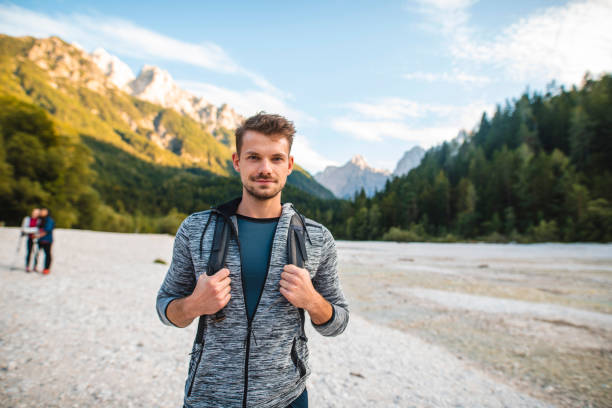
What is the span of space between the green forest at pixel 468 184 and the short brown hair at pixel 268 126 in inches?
537

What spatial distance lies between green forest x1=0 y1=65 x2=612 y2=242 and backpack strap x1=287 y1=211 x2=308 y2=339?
13.7 meters

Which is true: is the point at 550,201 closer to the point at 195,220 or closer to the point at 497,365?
the point at 497,365

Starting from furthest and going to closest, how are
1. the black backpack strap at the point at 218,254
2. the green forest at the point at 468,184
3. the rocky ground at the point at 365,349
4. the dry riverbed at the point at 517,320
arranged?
the green forest at the point at 468,184 < the dry riverbed at the point at 517,320 < the rocky ground at the point at 365,349 < the black backpack strap at the point at 218,254

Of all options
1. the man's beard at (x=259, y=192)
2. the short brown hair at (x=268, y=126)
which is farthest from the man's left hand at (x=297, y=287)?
the short brown hair at (x=268, y=126)

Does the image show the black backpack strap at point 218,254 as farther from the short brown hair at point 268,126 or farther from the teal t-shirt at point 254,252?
the short brown hair at point 268,126

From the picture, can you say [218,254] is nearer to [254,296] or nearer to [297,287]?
[254,296]

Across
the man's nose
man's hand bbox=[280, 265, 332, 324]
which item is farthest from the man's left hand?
the man's nose

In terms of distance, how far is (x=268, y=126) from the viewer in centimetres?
180

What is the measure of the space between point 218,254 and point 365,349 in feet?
19.6

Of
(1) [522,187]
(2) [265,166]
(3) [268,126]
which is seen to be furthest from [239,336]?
(1) [522,187]

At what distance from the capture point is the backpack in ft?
5.39

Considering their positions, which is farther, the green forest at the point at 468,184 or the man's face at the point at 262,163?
the green forest at the point at 468,184

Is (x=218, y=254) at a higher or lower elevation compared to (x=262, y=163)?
lower

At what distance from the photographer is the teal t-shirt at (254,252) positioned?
174cm
